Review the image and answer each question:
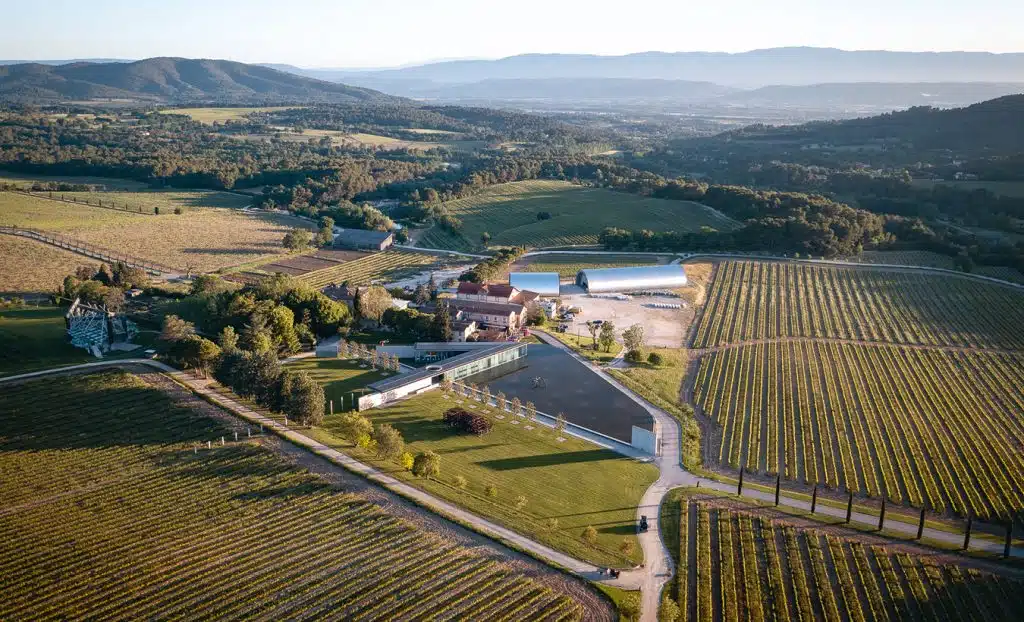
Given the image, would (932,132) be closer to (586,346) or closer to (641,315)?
(641,315)

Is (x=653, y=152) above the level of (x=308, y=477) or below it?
above

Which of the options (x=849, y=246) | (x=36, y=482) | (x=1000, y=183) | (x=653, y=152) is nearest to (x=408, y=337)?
(x=36, y=482)

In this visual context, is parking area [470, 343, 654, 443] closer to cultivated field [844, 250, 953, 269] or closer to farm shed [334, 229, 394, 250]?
farm shed [334, 229, 394, 250]

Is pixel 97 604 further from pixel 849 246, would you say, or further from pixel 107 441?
pixel 849 246

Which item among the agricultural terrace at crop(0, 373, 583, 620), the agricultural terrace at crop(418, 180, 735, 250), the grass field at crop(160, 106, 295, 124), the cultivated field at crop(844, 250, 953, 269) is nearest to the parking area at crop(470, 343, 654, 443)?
the agricultural terrace at crop(0, 373, 583, 620)

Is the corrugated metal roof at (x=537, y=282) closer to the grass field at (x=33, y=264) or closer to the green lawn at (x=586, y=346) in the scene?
the green lawn at (x=586, y=346)
